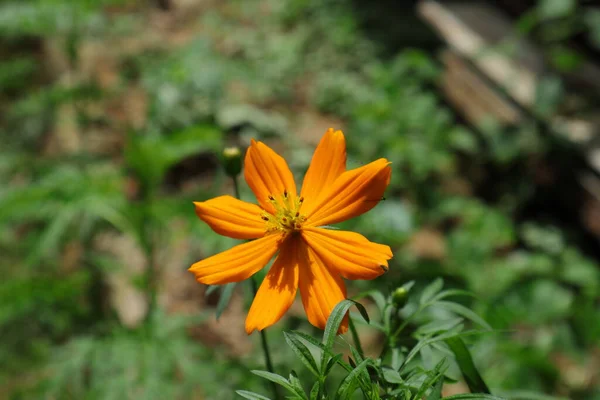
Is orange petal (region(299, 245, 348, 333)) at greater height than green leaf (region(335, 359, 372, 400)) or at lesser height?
greater

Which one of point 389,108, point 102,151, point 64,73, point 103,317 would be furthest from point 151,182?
point 64,73

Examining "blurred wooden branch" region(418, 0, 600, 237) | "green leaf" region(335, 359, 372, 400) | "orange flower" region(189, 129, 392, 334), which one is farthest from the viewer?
"blurred wooden branch" region(418, 0, 600, 237)

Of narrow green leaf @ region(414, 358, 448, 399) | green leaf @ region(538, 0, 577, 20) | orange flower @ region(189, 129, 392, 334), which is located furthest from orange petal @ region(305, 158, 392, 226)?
green leaf @ region(538, 0, 577, 20)

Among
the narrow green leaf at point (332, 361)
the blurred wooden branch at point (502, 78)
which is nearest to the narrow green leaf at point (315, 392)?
the narrow green leaf at point (332, 361)

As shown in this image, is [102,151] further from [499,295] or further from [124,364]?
[499,295]

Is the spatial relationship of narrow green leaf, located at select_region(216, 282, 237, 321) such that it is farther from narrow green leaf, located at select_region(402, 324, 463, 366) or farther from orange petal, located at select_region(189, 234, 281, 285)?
narrow green leaf, located at select_region(402, 324, 463, 366)

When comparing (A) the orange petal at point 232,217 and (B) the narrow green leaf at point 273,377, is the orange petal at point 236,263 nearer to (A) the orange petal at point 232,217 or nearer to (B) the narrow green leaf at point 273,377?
(A) the orange petal at point 232,217
